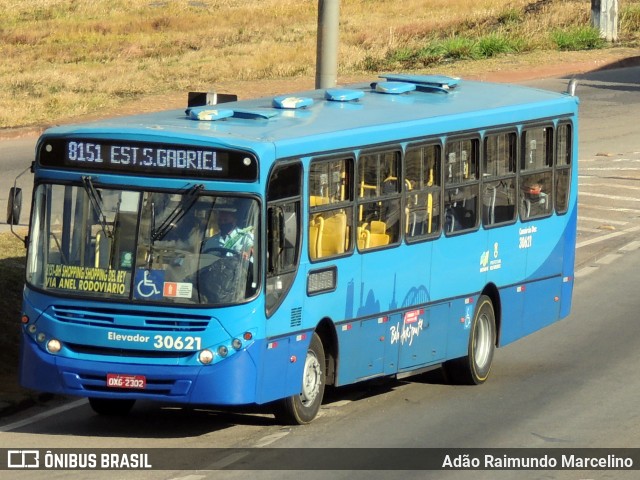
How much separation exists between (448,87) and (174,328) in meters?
5.46

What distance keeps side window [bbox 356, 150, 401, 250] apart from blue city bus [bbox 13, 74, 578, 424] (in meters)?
0.02

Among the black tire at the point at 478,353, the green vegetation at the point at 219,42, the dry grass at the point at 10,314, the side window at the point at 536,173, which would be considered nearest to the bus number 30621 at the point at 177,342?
the dry grass at the point at 10,314

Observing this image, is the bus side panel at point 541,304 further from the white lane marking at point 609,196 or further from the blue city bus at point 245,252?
the white lane marking at point 609,196

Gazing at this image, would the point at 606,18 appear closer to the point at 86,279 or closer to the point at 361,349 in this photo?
the point at 361,349

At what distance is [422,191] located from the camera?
14.0 metres

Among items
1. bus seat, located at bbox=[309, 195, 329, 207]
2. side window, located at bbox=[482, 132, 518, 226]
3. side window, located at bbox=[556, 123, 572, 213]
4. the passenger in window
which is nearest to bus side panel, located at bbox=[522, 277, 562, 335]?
side window, located at bbox=[556, 123, 572, 213]

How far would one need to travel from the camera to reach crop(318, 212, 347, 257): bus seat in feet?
41.2

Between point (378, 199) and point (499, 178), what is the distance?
2280mm

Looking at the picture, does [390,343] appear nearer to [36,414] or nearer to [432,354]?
[432,354]

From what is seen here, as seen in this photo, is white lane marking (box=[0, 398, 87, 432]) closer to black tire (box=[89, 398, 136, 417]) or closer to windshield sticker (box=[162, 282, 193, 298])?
black tire (box=[89, 398, 136, 417])

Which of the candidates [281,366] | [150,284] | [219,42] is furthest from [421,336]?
[219,42]

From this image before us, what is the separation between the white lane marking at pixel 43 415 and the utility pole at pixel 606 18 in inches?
1262

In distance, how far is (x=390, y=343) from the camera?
535 inches

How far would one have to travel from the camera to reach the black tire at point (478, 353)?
14.8 metres
